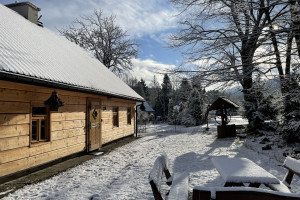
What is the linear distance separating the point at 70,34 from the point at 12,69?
20.8 metres

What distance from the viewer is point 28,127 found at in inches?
218

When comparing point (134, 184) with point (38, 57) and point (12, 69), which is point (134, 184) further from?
point (38, 57)

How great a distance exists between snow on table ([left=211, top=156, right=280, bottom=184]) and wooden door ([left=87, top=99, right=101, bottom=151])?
5.68 m

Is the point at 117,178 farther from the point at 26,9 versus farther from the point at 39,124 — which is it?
the point at 26,9

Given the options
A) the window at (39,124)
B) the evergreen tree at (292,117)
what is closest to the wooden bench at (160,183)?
the window at (39,124)

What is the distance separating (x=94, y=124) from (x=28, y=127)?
11.1ft

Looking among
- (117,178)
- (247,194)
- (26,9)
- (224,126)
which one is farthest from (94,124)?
(224,126)

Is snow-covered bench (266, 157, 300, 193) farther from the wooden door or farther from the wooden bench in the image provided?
the wooden door

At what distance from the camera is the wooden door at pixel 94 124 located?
8.46 metres

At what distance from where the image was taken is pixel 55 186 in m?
4.70

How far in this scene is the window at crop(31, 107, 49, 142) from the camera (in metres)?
5.98

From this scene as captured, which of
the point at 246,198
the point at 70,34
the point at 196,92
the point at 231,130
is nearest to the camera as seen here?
the point at 246,198

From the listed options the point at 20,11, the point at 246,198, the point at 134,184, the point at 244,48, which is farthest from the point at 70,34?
the point at 246,198

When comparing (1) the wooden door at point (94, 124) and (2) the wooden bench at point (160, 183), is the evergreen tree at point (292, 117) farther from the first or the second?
(1) the wooden door at point (94, 124)
